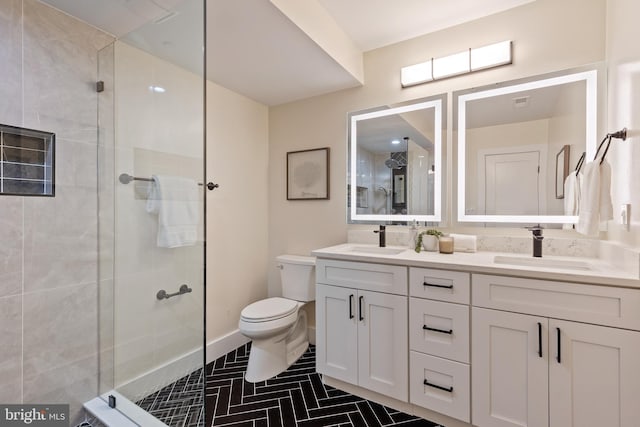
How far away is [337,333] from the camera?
6.20 feet

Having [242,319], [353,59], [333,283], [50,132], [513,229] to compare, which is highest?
[353,59]

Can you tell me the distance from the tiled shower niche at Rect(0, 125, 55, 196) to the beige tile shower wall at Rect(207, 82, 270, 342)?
0.96m

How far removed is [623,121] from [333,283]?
1.70 m

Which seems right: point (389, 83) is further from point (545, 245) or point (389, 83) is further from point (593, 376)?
point (593, 376)

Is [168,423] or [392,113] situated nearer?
[168,423]

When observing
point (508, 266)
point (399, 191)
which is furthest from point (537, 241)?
point (399, 191)

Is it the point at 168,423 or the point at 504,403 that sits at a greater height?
the point at 504,403

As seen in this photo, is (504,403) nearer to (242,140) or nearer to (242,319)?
(242,319)

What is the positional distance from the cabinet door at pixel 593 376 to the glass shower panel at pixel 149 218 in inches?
68.3

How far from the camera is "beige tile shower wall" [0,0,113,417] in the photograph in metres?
1.37

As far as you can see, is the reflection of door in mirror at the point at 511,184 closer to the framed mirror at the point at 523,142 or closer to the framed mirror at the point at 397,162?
the framed mirror at the point at 523,142

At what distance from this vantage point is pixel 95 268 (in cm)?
168

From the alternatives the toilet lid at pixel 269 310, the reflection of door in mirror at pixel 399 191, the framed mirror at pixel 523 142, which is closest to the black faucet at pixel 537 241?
the framed mirror at pixel 523 142

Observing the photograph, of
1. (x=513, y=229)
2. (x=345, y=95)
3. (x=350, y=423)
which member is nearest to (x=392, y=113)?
(x=345, y=95)
